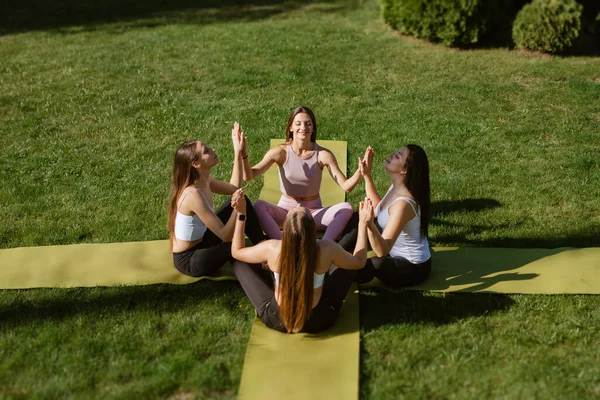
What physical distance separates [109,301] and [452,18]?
7.52 metres

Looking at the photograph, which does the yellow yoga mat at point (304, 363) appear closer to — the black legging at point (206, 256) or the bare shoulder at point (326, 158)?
the black legging at point (206, 256)

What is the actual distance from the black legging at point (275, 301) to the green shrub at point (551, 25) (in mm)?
6831

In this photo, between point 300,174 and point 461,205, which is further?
point 461,205

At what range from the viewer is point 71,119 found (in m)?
8.77

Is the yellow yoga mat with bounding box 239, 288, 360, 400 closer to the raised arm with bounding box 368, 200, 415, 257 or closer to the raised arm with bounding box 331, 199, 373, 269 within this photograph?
the raised arm with bounding box 331, 199, 373, 269

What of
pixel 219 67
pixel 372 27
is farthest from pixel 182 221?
pixel 372 27

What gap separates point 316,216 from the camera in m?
6.19

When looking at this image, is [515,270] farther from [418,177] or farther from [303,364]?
[303,364]

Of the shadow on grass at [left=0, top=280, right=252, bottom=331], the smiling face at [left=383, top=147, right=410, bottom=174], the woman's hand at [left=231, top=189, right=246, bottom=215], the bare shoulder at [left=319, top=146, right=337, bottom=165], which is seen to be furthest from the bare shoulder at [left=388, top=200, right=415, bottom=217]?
the shadow on grass at [left=0, top=280, right=252, bottom=331]

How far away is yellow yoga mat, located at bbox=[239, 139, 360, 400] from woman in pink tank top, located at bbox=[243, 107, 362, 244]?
1060 mm

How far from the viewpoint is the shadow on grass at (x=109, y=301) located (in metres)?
5.18

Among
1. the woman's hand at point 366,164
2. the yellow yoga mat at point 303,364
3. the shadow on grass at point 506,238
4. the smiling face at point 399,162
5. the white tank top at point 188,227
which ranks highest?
the smiling face at point 399,162

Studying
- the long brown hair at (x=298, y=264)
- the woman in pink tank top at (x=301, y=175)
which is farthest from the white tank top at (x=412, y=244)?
the long brown hair at (x=298, y=264)

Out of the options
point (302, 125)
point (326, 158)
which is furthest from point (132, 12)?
point (326, 158)
